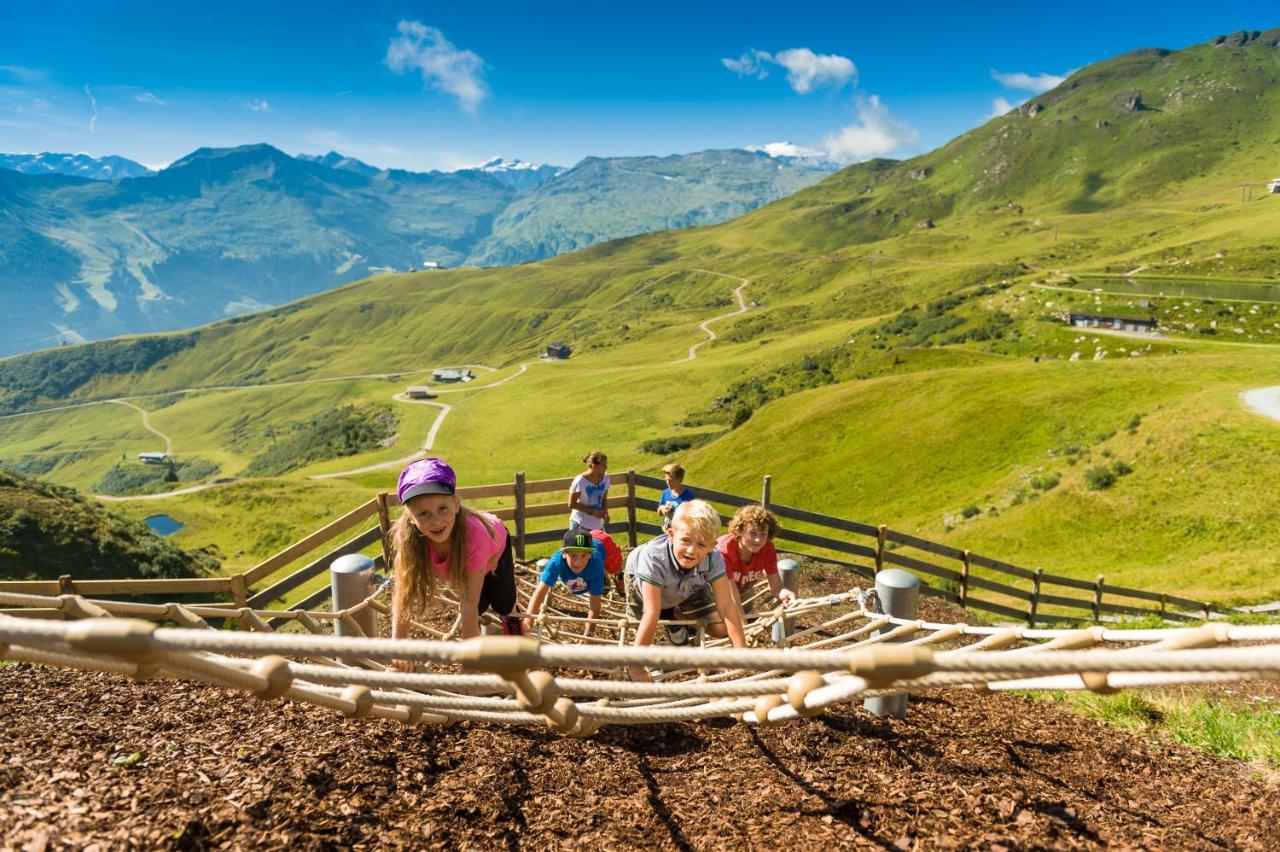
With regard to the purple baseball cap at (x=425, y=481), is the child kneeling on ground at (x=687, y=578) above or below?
below

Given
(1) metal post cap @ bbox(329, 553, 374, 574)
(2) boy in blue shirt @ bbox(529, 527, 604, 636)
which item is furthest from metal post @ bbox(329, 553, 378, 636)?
(2) boy in blue shirt @ bbox(529, 527, 604, 636)

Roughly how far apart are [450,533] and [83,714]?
308 centimetres

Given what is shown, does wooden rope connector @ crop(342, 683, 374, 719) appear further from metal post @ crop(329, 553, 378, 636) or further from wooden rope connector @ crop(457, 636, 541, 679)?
metal post @ crop(329, 553, 378, 636)

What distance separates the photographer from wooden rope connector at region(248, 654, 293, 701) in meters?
2.39

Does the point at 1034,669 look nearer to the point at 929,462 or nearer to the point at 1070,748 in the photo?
the point at 1070,748

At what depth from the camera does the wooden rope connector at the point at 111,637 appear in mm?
1958

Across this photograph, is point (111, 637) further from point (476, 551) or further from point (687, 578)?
point (687, 578)

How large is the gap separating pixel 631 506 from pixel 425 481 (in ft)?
27.3

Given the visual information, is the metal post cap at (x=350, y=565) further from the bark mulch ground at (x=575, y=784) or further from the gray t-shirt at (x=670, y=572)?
the gray t-shirt at (x=670, y=572)

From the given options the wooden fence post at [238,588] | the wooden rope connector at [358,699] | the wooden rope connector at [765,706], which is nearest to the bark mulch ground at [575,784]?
the wooden rope connector at [358,699]

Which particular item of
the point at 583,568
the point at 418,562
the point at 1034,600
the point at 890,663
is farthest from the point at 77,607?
the point at 1034,600

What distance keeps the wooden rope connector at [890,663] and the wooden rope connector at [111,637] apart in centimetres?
235

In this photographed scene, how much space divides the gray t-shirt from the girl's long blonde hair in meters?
1.54

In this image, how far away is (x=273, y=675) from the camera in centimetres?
240
